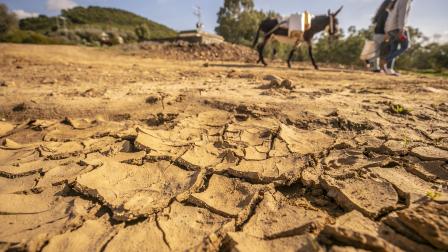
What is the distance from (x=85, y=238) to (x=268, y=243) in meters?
0.81

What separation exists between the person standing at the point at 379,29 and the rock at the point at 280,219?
6186mm

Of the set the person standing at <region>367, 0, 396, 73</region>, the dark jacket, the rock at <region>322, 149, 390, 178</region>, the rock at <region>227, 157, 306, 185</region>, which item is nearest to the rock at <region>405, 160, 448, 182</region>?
the rock at <region>322, 149, 390, 178</region>

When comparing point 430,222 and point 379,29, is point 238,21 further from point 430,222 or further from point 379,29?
point 430,222

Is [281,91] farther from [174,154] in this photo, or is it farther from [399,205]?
[399,205]

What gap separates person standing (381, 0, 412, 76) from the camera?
5.90 metres

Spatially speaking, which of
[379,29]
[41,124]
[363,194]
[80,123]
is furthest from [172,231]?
[379,29]

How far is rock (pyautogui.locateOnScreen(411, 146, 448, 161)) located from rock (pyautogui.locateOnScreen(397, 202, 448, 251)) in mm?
746

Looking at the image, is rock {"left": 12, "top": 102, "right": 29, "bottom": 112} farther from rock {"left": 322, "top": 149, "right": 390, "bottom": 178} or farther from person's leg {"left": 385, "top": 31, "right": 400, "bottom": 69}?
person's leg {"left": 385, "top": 31, "right": 400, "bottom": 69}

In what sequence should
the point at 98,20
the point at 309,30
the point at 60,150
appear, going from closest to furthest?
the point at 60,150 → the point at 309,30 → the point at 98,20

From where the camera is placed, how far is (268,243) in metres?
1.22

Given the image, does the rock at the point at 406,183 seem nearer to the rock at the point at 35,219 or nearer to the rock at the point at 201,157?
the rock at the point at 201,157

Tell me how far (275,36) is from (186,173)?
20.8ft

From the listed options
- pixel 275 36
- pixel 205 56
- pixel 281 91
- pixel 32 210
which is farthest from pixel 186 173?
pixel 205 56

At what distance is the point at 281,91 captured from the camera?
3529mm
